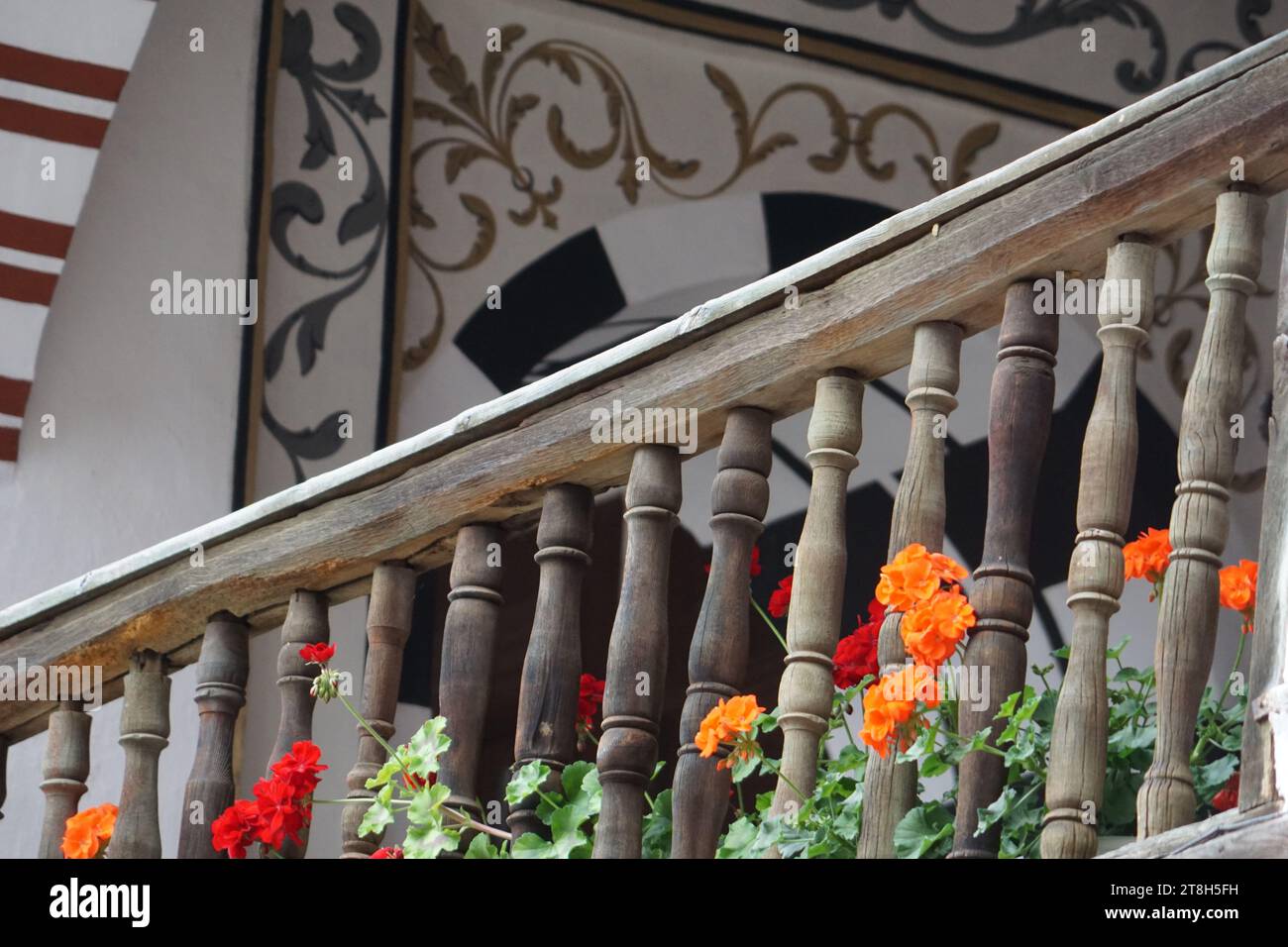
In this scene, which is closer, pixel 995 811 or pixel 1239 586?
pixel 995 811

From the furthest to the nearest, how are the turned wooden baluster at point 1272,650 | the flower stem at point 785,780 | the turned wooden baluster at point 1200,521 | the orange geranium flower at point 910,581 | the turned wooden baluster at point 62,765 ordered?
the turned wooden baluster at point 62,765 → the flower stem at point 785,780 → the orange geranium flower at point 910,581 → the turned wooden baluster at point 1200,521 → the turned wooden baluster at point 1272,650

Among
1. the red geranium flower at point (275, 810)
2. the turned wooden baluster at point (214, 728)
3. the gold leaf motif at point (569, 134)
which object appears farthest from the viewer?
the gold leaf motif at point (569, 134)

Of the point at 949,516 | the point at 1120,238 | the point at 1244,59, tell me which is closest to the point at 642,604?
the point at 1120,238

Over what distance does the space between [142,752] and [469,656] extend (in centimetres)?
45

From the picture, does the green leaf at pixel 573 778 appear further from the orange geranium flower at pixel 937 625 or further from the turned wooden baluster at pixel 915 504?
the orange geranium flower at pixel 937 625

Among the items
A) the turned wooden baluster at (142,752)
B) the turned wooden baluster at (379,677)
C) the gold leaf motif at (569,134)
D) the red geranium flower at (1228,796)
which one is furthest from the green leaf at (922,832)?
the gold leaf motif at (569,134)

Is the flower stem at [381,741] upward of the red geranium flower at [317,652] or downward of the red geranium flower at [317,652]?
downward

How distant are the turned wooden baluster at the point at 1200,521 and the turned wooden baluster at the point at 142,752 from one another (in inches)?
44.5

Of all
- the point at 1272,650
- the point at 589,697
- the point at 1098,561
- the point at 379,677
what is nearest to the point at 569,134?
the point at 589,697

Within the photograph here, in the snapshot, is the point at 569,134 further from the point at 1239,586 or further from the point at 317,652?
the point at 1239,586

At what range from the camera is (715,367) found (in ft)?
6.59

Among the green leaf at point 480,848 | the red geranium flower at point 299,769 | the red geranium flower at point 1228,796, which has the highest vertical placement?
the red geranium flower at point 299,769

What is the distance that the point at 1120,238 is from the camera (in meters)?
1.82

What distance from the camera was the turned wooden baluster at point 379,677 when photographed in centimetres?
214
